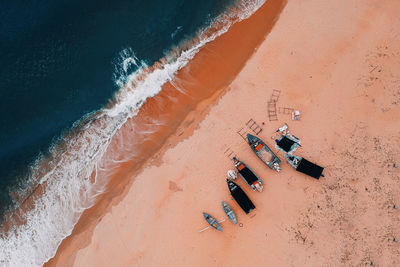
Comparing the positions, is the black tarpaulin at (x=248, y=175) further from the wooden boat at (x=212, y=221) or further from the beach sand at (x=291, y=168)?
the wooden boat at (x=212, y=221)

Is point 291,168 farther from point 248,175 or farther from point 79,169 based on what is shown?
point 79,169

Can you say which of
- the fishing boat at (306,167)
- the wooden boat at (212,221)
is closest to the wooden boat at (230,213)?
the wooden boat at (212,221)

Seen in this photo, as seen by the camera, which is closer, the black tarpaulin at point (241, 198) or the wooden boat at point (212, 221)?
the black tarpaulin at point (241, 198)

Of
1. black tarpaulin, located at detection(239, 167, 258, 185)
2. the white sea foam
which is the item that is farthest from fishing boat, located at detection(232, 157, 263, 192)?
the white sea foam

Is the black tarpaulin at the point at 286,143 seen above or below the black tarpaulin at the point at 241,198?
above

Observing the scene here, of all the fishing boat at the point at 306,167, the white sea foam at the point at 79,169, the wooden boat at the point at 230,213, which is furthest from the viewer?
the white sea foam at the point at 79,169
